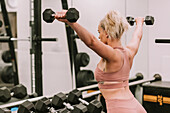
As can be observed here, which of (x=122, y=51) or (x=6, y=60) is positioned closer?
(x=122, y=51)

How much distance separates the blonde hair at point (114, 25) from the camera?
1733 mm

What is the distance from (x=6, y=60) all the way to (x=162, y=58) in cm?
261

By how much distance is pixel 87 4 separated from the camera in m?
4.04

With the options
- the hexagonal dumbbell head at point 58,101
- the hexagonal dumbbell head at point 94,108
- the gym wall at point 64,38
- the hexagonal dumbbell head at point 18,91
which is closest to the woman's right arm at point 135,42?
the hexagonal dumbbell head at point 94,108

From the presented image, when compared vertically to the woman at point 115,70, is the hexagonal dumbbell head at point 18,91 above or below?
below

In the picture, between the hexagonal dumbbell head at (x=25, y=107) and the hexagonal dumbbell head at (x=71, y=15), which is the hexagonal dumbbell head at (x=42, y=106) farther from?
the hexagonal dumbbell head at (x=71, y=15)

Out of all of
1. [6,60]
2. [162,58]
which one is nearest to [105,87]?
[162,58]

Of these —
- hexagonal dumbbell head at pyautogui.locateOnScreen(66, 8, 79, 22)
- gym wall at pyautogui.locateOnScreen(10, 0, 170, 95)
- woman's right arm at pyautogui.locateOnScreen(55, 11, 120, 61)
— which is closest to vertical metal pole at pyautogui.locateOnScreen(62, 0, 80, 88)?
gym wall at pyautogui.locateOnScreen(10, 0, 170, 95)

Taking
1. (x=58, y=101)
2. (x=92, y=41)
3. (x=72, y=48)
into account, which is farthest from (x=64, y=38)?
(x=92, y=41)

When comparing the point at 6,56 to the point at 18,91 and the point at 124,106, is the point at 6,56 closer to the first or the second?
the point at 18,91

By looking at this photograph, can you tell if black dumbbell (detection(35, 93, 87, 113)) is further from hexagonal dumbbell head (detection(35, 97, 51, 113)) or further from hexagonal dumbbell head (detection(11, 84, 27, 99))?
hexagonal dumbbell head (detection(11, 84, 27, 99))

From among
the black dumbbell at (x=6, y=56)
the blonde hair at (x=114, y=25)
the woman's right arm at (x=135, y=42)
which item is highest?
the blonde hair at (x=114, y=25)

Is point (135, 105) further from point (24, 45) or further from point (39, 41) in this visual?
point (24, 45)

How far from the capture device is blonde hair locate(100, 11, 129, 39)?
1733 millimetres
